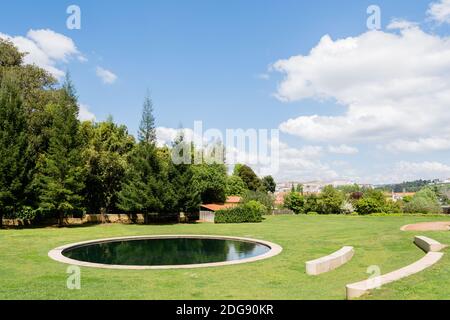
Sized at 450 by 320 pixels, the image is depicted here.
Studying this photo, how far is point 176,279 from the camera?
11.2m

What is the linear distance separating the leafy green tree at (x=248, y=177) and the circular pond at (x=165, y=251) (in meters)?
54.4

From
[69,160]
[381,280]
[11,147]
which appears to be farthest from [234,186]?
[381,280]

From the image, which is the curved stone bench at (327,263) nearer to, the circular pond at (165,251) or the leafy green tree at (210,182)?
the circular pond at (165,251)

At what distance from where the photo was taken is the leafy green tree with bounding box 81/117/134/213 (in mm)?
32781

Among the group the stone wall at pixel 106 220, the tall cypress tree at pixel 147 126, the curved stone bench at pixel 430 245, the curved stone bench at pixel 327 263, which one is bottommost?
the stone wall at pixel 106 220

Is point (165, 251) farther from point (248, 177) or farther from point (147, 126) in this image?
point (248, 177)

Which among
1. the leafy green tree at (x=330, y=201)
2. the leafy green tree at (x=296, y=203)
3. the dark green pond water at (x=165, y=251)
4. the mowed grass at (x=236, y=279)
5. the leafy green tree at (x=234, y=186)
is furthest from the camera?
the leafy green tree at (x=234, y=186)

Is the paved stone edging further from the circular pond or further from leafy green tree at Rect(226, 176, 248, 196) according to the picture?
leafy green tree at Rect(226, 176, 248, 196)

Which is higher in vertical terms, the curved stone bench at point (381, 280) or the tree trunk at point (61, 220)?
Answer: the curved stone bench at point (381, 280)

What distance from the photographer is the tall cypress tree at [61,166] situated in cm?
2784

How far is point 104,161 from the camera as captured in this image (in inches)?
1289

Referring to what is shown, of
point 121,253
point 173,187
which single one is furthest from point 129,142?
point 121,253

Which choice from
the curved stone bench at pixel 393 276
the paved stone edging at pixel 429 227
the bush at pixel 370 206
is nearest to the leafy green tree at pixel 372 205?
the bush at pixel 370 206

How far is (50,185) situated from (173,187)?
9.74 metres
